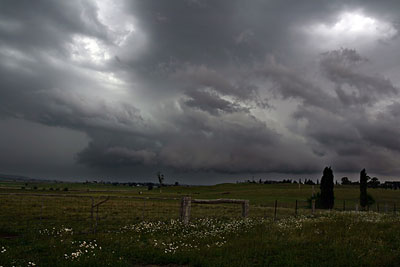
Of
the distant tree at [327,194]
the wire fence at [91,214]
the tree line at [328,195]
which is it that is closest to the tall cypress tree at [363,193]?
the tree line at [328,195]

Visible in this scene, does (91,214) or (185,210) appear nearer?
(185,210)

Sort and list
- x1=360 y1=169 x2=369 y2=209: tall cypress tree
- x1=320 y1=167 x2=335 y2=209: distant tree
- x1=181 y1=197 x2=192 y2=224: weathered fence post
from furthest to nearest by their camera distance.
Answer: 1. x1=360 y1=169 x2=369 y2=209: tall cypress tree
2. x1=320 y1=167 x2=335 y2=209: distant tree
3. x1=181 y1=197 x2=192 y2=224: weathered fence post

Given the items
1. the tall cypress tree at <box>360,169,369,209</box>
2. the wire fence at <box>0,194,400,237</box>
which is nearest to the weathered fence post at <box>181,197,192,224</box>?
the wire fence at <box>0,194,400,237</box>

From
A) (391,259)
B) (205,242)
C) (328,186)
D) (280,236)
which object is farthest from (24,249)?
(328,186)

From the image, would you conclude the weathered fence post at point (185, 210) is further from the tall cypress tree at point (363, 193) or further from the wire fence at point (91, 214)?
the tall cypress tree at point (363, 193)

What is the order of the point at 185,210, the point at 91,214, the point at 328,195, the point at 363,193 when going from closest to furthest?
the point at 185,210 < the point at 91,214 < the point at 328,195 < the point at 363,193

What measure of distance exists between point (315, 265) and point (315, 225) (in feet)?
25.2

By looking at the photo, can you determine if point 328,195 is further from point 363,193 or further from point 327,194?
point 363,193

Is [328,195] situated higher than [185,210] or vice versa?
[185,210]

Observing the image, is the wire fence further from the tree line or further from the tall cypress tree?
the tall cypress tree

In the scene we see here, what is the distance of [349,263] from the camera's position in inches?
422

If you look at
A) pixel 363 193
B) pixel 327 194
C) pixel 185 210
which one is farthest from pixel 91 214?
pixel 363 193

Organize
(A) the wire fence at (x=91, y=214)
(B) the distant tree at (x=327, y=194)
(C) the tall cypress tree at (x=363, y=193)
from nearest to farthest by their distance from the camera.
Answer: (A) the wire fence at (x=91, y=214) < (B) the distant tree at (x=327, y=194) < (C) the tall cypress tree at (x=363, y=193)

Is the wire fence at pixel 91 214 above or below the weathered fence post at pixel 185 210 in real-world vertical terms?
below
